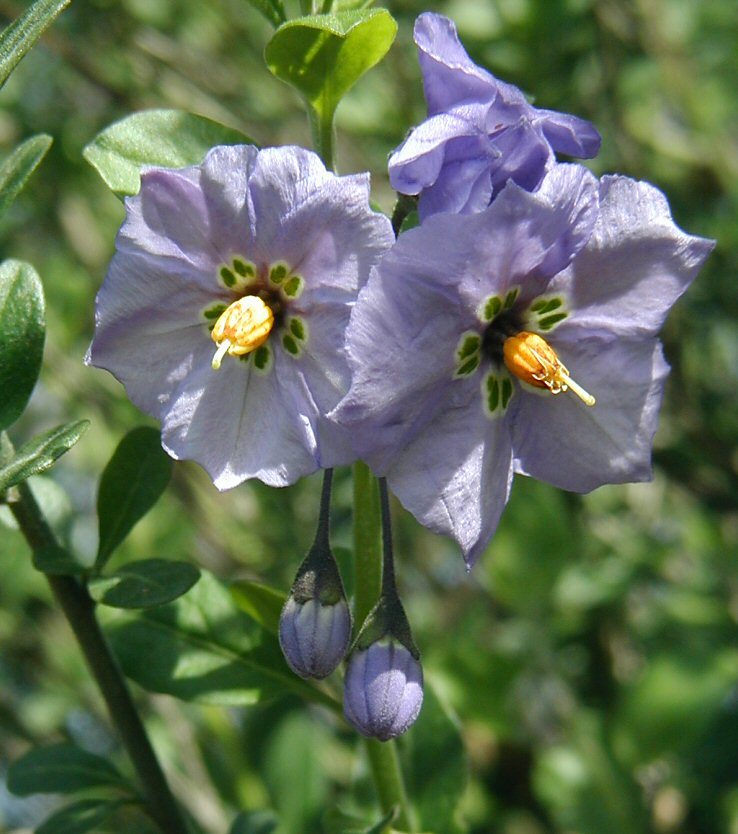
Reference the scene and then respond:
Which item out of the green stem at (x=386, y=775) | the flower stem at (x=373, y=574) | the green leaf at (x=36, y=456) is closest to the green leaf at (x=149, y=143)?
the green leaf at (x=36, y=456)

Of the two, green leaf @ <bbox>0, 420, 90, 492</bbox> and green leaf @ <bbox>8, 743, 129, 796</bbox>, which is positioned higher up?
green leaf @ <bbox>0, 420, 90, 492</bbox>

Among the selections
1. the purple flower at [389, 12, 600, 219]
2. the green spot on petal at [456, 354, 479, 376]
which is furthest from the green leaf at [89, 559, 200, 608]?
the purple flower at [389, 12, 600, 219]

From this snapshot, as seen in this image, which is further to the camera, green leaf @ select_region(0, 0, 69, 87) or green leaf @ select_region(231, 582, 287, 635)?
green leaf @ select_region(231, 582, 287, 635)

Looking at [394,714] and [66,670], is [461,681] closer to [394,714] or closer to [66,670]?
[66,670]

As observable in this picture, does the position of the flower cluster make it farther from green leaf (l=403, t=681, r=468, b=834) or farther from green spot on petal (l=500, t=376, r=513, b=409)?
green leaf (l=403, t=681, r=468, b=834)

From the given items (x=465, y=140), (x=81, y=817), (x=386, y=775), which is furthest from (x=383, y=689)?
(x=465, y=140)

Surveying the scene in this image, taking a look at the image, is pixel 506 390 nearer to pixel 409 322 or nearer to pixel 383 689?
pixel 409 322

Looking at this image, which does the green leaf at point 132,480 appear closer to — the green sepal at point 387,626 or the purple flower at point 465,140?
the green sepal at point 387,626
